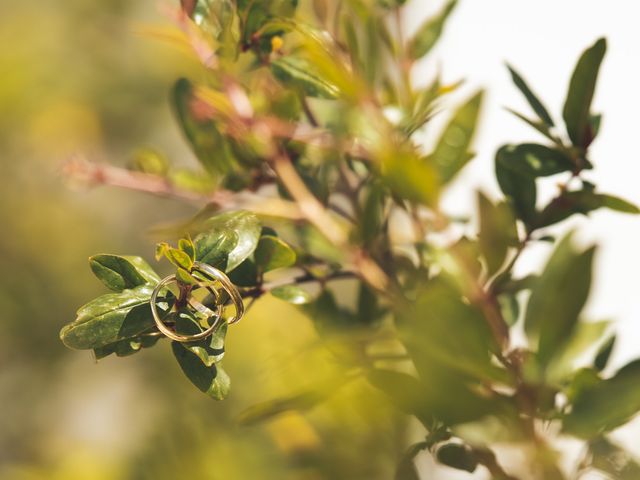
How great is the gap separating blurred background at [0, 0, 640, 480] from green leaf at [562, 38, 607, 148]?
0.59ft

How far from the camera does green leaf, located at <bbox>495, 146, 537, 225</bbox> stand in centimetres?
37

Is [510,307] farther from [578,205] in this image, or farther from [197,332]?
[197,332]

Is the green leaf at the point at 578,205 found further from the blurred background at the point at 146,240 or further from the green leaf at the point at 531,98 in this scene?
the blurred background at the point at 146,240

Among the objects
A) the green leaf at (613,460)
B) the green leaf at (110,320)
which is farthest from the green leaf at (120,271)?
the green leaf at (613,460)

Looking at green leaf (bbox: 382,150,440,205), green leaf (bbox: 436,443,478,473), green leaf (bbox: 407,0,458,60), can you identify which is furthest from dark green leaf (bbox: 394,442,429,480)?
green leaf (bbox: 407,0,458,60)

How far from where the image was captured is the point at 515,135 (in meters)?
1.21

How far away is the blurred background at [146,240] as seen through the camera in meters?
0.52

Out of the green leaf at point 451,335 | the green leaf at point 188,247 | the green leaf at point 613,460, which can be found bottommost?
the green leaf at point 613,460


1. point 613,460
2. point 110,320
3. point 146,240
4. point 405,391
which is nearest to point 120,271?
point 110,320

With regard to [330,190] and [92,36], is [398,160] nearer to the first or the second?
[330,190]

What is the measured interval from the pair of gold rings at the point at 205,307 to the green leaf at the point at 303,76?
0.12m

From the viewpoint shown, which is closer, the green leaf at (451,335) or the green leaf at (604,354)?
the green leaf at (451,335)

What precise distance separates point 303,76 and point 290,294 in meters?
0.11

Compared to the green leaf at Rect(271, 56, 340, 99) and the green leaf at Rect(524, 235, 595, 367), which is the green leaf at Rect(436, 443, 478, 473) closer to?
the green leaf at Rect(524, 235, 595, 367)
